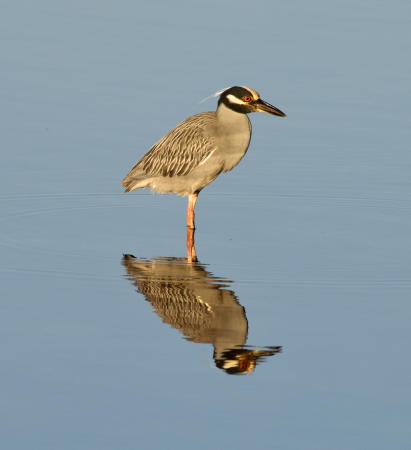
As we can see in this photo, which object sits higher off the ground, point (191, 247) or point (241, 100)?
point (241, 100)

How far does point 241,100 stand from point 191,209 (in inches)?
48.5

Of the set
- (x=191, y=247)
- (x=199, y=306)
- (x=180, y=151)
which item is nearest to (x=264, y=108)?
(x=180, y=151)

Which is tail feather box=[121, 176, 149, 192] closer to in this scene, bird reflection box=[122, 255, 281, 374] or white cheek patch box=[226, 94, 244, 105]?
white cheek patch box=[226, 94, 244, 105]

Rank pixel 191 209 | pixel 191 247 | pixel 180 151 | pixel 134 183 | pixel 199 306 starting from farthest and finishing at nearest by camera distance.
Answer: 1. pixel 134 183
2. pixel 180 151
3. pixel 191 209
4. pixel 191 247
5. pixel 199 306

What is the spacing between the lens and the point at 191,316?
9469 mm

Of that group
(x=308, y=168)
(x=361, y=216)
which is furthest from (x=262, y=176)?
(x=361, y=216)

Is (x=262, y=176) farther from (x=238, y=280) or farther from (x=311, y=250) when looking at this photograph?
(x=238, y=280)

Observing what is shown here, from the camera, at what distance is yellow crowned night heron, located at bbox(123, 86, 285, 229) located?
12680 mm

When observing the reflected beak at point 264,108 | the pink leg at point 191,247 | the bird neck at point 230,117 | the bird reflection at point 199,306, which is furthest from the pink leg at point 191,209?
the bird reflection at point 199,306

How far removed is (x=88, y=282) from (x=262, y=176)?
149 inches

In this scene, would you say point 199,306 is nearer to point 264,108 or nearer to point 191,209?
point 191,209

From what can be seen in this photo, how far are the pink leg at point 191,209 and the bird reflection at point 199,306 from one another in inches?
48.5

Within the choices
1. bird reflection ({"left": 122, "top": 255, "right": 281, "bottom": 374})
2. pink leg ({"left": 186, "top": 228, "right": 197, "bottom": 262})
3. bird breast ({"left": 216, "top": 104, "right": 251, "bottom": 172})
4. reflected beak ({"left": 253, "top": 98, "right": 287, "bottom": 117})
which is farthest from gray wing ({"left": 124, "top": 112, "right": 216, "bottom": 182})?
bird reflection ({"left": 122, "top": 255, "right": 281, "bottom": 374})

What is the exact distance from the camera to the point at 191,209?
12.5m
